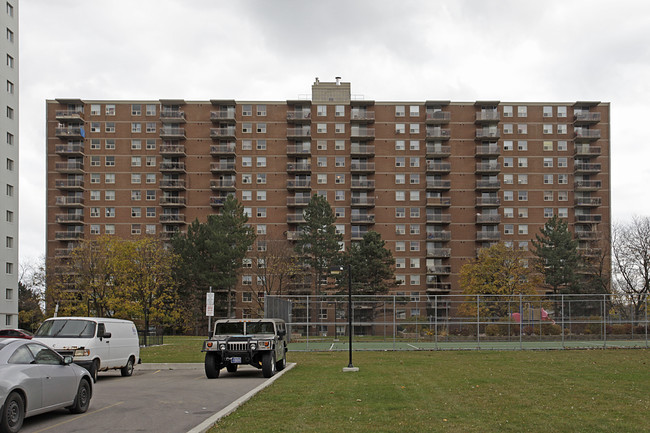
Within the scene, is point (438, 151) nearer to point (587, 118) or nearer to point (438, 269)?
point (438, 269)

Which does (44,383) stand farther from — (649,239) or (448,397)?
(649,239)

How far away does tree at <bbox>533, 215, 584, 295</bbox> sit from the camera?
263 ft

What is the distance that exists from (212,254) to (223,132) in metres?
25.1

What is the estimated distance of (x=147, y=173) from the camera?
325 feet

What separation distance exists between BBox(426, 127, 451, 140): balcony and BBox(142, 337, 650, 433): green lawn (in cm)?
7273

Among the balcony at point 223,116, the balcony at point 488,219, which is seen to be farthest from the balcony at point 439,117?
the balcony at point 223,116

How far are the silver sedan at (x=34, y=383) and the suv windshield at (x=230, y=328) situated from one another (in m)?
9.98

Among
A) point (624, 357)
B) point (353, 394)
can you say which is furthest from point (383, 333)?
point (353, 394)

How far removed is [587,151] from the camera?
98.4 meters

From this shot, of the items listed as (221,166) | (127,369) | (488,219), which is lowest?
(127,369)

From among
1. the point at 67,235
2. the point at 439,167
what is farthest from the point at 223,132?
the point at 439,167

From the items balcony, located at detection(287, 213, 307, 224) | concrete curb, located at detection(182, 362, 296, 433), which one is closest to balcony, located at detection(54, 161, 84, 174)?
balcony, located at detection(287, 213, 307, 224)

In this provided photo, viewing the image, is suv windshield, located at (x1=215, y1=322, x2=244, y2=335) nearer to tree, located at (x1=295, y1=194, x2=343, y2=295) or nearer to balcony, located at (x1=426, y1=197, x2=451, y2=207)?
tree, located at (x1=295, y1=194, x2=343, y2=295)

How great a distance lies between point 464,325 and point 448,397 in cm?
2962
